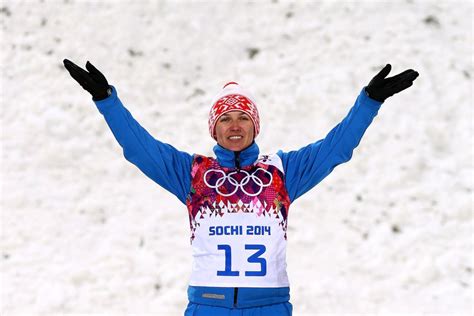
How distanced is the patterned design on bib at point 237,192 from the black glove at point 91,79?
0.58m

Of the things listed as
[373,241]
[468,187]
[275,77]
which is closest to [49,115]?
[275,77]

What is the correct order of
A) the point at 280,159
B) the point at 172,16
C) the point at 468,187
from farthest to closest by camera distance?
the point at 172,16
the point at 468,187
the point at 280,159

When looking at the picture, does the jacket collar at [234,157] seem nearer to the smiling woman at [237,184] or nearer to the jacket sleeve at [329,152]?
the smiling woman at [237,184]

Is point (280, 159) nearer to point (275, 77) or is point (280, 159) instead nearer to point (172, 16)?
point (275, 77)

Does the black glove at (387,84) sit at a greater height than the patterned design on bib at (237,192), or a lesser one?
greater

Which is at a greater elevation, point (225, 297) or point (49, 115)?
point (49, 115)

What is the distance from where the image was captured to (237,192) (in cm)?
336

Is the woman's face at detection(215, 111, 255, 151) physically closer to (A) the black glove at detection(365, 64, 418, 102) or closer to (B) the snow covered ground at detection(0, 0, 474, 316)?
(A) the black glove at detection(365, 64, 418, 102)

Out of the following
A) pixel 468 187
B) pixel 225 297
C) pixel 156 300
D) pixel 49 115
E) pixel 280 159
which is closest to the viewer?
pixel 225 297

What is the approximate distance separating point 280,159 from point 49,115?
4816 millimetres

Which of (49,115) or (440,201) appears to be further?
(49,115)

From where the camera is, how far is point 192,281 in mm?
3352

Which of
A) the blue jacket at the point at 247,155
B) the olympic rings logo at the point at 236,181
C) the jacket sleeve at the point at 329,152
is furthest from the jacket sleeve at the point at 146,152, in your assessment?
the jacket sleeve at the point at 329,152

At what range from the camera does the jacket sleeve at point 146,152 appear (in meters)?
3.33
